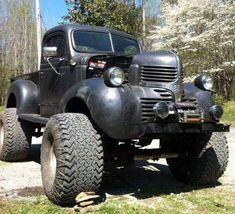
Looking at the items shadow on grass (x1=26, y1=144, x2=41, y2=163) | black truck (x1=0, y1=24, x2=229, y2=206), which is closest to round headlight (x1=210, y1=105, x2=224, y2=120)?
black truck (x1=0, y1=24, x2=229, y2=206)

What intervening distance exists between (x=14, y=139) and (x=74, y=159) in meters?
3.26

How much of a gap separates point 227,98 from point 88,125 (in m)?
18.9

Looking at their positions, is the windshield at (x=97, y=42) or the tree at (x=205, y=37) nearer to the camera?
the windshield at (x=97, y=42)

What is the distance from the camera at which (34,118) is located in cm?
762

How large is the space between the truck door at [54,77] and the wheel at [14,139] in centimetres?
70

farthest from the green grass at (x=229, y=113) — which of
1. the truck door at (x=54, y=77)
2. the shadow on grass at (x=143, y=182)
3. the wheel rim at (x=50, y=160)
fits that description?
the wheel rim at (x=50, y=160)

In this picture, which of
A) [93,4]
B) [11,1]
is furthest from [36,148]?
[11,1]

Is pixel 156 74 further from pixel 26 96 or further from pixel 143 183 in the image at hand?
pixel 26 96

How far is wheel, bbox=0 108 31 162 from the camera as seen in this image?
826 centimetres

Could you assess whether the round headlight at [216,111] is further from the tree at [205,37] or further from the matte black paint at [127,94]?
the tree at [205,37]

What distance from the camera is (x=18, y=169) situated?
7836 millimetres

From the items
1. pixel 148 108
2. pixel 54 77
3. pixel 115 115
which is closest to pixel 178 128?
pixel 148 108

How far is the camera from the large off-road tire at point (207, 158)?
6441 mm

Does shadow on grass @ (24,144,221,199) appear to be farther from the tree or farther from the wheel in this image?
the tree
